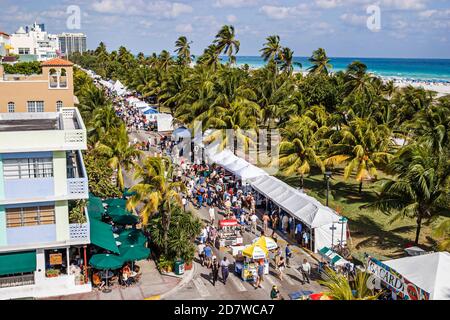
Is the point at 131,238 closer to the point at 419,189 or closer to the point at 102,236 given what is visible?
the point at 102,236

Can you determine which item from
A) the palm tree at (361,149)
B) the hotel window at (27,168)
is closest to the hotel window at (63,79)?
the hotel window at (27,168)

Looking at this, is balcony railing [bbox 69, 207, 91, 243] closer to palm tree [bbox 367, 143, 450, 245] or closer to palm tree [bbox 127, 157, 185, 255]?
palm tree [bbox 127, 157, 185, 255]

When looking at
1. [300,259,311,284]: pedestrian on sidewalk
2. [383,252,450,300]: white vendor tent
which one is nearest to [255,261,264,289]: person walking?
[300,259,311,284]: pedestrian on sidewalk

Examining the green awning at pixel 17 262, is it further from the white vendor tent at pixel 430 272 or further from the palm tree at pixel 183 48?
the palm tree at pixel 183 48

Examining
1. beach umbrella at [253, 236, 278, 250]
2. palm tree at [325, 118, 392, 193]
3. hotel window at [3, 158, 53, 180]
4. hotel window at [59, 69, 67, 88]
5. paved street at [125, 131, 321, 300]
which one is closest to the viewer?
hotel window at [3, 158, 53, 180]

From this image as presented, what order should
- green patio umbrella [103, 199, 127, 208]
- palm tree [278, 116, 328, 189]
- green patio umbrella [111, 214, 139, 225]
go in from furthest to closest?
palm tree [278, 116, 328, 189] < green patio umbrella [103, 199, 127, 208] < green patio umbrella [111, 214, 139, 225]
